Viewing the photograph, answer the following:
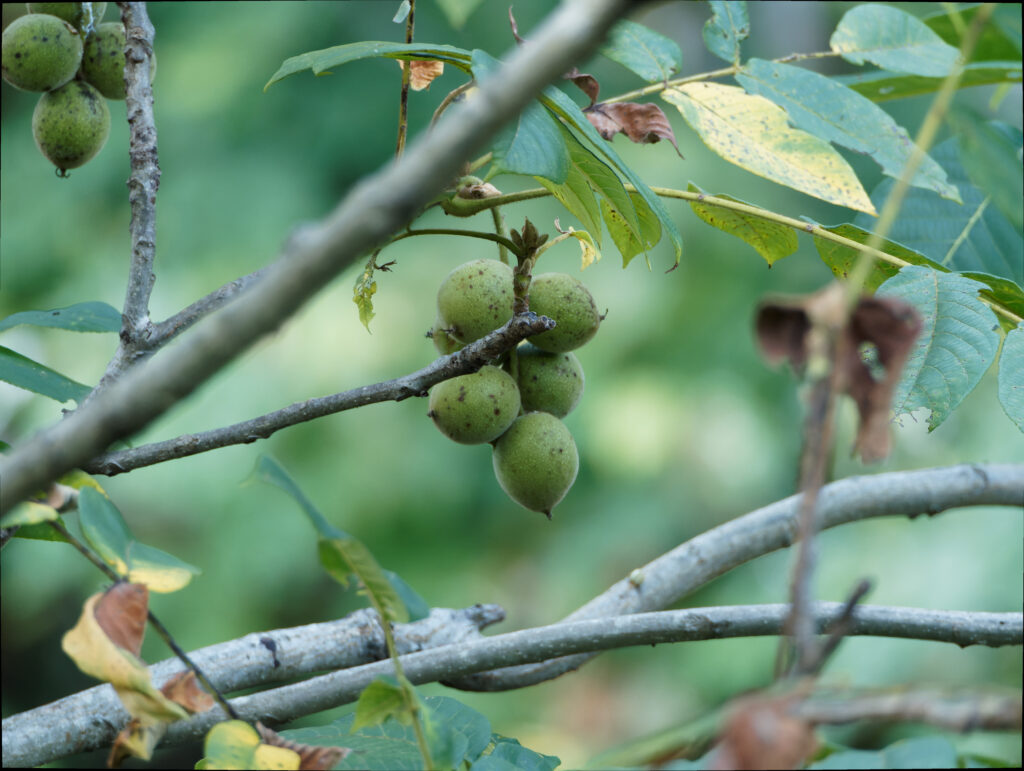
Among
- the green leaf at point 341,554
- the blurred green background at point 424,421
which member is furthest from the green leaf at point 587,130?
the blurred green background at point 424,421

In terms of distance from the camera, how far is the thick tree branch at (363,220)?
18 cm

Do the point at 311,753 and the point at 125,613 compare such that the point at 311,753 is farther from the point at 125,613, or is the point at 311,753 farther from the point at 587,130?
the point at 587,130

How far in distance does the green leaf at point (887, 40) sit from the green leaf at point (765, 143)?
0.42 feet

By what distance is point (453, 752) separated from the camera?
1.06 feet

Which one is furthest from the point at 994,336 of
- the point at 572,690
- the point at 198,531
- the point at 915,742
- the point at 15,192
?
the point at 15,192

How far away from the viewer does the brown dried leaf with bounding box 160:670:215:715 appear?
0.34 m

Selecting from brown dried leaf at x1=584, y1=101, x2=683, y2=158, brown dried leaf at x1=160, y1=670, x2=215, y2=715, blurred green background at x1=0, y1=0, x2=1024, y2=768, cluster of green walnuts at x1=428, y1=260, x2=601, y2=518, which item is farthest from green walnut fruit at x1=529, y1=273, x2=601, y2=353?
blurred green background at x1=0, y1=0, x2=1024, y2=768

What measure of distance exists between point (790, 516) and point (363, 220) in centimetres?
57

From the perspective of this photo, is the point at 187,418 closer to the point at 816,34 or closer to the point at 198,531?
the point at 198,531

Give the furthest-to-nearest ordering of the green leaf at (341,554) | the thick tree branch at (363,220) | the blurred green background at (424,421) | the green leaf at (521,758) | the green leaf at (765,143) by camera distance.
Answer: the blurred green background at (424,421) < the green leaf at (765,143) < the green leaf at (521,758) < the green leaf at (341,554) < the thick tree branch at (363,220)

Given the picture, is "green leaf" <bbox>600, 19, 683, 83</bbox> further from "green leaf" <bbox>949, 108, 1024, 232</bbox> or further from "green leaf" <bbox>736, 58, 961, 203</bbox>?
"green leaf" <bbox>949, 108, 1024, 232</bbox>

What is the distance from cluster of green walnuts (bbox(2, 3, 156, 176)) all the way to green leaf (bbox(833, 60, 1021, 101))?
57 cm

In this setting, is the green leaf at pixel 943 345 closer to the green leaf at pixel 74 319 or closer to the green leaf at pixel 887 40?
the green leaf at pixel 887 40

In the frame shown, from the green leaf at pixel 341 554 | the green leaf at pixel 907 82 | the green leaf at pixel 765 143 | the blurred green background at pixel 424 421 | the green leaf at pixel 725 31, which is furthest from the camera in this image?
the blurred green background at pixel 424 421
